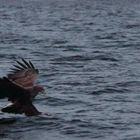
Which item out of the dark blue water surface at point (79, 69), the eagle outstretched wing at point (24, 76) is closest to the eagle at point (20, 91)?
the eagle outstretched wing at point (24, 76)

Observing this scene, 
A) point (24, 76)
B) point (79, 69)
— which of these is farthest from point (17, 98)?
point (79, 69)

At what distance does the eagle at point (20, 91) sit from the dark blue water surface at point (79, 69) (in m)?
0.32

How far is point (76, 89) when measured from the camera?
18328 millimetres

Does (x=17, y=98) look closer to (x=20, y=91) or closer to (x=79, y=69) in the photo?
(x=20, y=91)

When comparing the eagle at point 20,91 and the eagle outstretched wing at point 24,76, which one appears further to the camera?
the eagle outstretched wing at point 24,76

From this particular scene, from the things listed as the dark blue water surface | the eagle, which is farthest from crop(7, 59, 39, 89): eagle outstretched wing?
the dark blue water surface

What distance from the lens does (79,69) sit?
2147 centimetres

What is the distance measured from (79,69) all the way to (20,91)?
6798 millimetres

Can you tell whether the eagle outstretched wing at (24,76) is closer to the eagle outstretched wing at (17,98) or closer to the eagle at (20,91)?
the eagle at (20,91)

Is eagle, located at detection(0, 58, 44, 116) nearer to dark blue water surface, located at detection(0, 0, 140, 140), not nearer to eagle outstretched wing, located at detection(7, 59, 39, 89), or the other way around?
eagle outstretched wing, located at detection(7, 59, 39, 89)

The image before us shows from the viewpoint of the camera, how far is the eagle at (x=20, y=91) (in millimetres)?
14555

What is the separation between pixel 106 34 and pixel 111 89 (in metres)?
13.3

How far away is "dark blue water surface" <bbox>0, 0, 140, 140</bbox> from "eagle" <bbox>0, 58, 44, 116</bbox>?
1.05 feet

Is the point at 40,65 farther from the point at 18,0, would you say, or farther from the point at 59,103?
the point at 18,0
